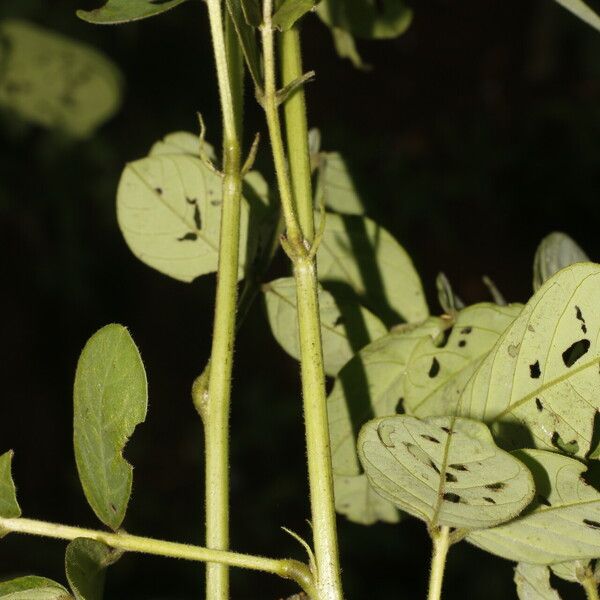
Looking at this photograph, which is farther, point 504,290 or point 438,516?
point 504,290

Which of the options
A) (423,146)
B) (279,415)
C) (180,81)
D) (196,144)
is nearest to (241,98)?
(196,144)

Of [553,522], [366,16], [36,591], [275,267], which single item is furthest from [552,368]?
[275,267]

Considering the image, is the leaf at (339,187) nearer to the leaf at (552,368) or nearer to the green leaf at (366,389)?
the green leaf at (366,389)

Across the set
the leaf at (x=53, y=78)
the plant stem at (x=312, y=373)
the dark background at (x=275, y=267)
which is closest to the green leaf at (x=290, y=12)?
the plant stem at (x=312, y=373)

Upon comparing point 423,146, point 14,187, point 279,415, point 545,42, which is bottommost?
point 279,415

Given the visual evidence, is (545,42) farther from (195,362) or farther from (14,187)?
(14,187)

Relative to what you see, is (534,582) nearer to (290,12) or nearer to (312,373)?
(312,373)
